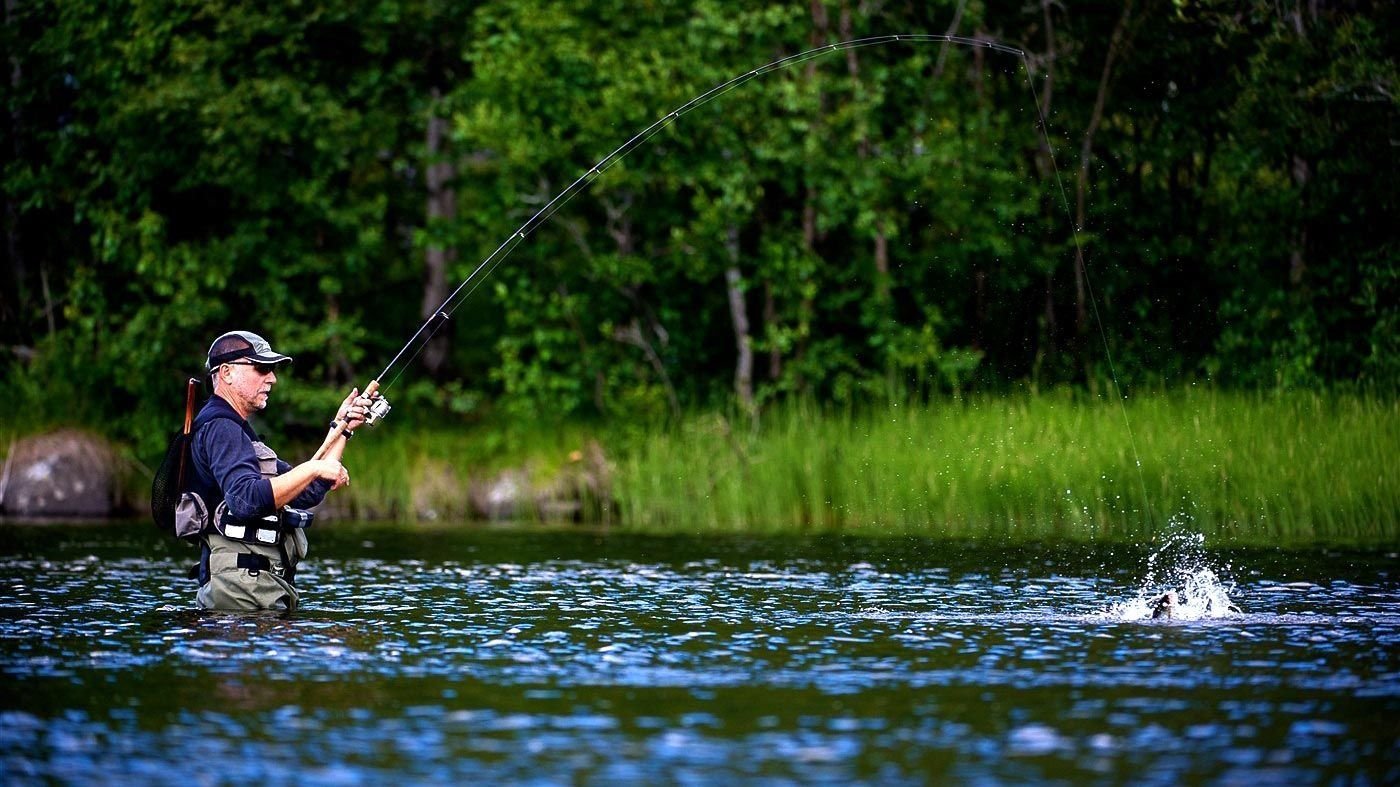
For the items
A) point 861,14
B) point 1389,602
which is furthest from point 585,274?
point 1389,602

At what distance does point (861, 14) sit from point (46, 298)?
32.3 ft

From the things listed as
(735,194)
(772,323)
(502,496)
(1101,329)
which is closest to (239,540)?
(502,496)

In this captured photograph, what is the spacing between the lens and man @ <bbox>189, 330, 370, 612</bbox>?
9.62 m

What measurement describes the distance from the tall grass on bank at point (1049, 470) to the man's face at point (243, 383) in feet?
23.9

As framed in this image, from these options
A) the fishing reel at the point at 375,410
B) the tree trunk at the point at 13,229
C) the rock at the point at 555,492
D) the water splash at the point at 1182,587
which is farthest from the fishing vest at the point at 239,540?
the tree trunk at the point at 13,229

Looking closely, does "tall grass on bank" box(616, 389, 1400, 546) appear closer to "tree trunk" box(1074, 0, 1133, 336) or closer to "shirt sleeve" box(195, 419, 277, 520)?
"tree trunk" box(1074, 0, 1133, 336)

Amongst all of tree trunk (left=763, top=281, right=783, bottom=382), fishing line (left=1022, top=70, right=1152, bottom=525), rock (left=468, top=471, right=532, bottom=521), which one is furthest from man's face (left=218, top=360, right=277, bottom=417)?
tree trunk (left=763, top=281, right=783, bottom=382)

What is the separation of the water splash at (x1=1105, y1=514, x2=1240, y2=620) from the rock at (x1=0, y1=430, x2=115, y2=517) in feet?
35.5

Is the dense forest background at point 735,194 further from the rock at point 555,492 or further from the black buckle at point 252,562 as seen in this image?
the black buckle at point 252,562

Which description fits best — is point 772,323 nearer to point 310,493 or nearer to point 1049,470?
point 1049,470

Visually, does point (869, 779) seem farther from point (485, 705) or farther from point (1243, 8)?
point (1243, 8)

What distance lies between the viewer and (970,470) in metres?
16.7

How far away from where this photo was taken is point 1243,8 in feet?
66.8

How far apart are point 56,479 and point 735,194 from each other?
23.8ft
